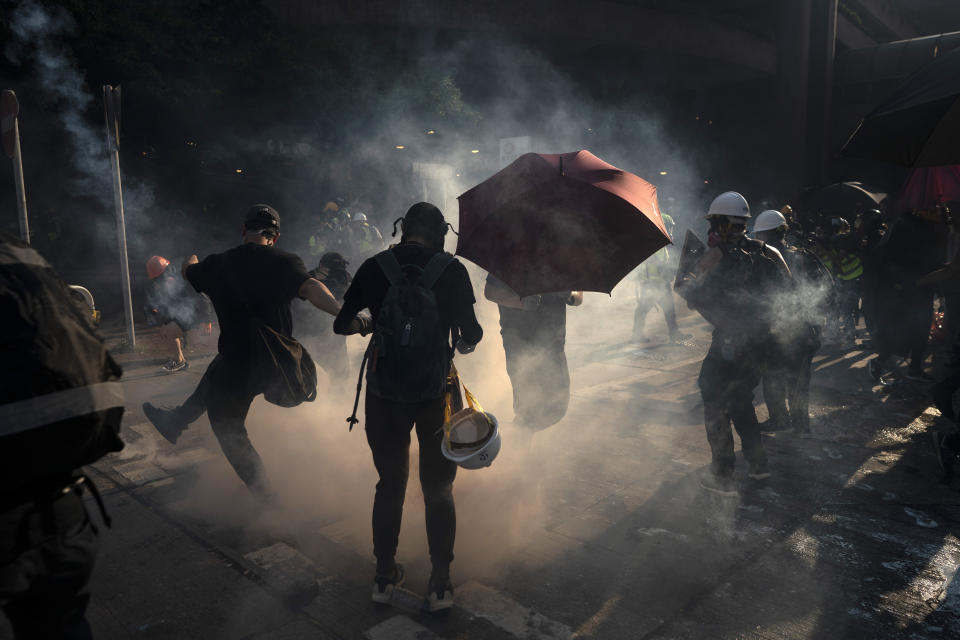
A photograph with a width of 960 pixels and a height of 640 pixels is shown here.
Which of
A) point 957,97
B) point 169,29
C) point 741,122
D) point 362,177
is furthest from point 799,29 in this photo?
point 957,97

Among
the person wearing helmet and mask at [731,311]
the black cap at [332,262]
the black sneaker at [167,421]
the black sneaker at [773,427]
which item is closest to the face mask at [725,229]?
the person wearing helmet and mask at [731,311]

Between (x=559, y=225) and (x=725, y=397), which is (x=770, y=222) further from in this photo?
(x=559, y=225)

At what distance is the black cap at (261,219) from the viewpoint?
3.40 metres

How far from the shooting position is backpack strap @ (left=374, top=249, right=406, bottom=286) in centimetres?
271

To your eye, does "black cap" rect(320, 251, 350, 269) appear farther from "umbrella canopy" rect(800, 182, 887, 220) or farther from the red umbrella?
"umbrella canopy" rect(800, 182, 887, 220)

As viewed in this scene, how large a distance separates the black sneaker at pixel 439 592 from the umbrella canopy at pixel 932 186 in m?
8.51

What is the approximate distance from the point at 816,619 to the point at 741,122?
869 inches

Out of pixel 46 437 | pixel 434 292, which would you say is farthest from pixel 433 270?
pixel 46 437

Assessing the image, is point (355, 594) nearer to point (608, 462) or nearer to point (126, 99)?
point (608, 462)

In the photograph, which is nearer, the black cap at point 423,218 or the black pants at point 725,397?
the black cap at point 423,218

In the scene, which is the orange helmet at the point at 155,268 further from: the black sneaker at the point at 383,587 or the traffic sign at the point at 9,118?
the black sneaker at the point at 383,587

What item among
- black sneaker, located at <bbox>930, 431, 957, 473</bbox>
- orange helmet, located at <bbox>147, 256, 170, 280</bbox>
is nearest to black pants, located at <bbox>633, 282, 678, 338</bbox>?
black sneaker, located at <bbox>930, 431, 957, 473</bbox>

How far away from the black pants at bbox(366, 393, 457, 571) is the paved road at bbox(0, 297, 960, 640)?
0.26m

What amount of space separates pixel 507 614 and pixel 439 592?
301 mm
